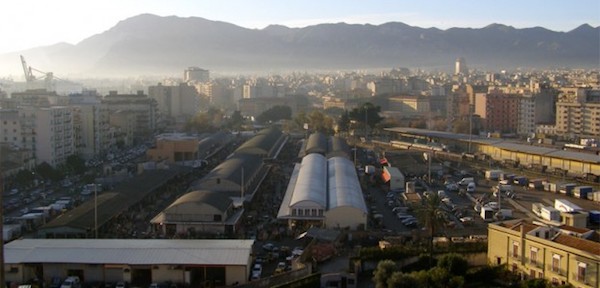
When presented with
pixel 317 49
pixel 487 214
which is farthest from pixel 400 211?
pixel 317 49

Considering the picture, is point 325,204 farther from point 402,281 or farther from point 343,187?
point 402,281

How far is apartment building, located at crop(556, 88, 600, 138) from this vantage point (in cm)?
1834

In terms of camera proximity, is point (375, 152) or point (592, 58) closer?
point (375, 152)

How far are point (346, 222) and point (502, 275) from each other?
2.36m

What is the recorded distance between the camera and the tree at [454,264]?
6.13m

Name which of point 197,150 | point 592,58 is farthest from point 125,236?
point 592,58

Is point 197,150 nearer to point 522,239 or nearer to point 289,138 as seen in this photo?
point 289,138

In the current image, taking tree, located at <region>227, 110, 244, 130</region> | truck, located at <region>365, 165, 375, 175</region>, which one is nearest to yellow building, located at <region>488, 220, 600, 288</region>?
truck, located at <region>365, 165, 375, 175</region>

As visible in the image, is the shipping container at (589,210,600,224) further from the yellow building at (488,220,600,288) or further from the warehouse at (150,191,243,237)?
the warehouse at (150,191,243,237)

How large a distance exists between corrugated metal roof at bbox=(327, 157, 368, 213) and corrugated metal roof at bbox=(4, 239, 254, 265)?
1.83 metres

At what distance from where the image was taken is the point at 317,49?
109938 millimetres

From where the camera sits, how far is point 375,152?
16.3 metres

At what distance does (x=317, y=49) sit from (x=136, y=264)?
10475 cm

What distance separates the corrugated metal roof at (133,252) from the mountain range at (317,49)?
9134 centimetres
